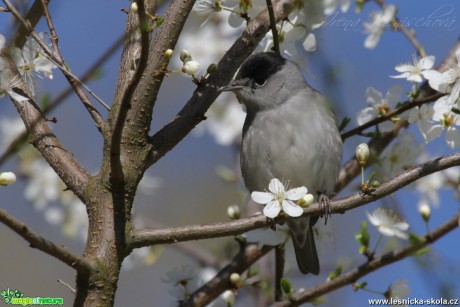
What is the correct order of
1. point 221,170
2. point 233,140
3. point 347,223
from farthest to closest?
point 347,223 < point 233,140 < point 221,170

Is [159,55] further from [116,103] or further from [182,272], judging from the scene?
[182,272]

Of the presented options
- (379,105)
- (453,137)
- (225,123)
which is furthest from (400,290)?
(225,123)

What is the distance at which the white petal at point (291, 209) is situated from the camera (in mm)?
2656

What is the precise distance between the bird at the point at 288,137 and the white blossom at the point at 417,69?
23.4 inches

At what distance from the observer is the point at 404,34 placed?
3805 millimetres

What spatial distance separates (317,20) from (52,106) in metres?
2.38

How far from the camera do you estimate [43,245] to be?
214 centimetres

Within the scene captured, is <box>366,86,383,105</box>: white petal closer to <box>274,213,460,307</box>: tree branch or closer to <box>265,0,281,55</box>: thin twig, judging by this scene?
<box>265,0,281,55</box>: thin twig

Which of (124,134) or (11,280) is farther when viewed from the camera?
(11,280)

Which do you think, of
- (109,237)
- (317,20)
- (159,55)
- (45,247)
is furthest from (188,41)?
(45,247)

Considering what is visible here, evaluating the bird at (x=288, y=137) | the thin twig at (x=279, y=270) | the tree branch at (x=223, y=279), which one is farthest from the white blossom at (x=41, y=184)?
the thin twig at (x=279, y=270)

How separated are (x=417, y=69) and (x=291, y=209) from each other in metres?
1.09

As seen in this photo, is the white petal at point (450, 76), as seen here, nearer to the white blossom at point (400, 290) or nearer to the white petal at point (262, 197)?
the white petal at point (262, 197)

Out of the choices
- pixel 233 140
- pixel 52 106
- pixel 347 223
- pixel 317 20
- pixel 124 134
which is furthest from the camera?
pixel 347 223
